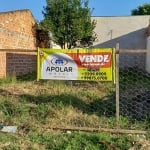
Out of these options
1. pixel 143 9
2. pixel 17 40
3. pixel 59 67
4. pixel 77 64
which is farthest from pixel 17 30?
pixel 143 9

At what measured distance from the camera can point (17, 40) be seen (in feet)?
61.2

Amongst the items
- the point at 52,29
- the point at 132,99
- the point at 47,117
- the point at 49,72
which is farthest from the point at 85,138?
the point at 52,29

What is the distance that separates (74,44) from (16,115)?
53.4 feet

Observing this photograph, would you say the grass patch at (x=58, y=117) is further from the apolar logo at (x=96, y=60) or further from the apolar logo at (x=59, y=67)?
the apolar logo at (x=96, y=60)

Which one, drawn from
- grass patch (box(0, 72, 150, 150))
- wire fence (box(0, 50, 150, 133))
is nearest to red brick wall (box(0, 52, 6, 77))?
wire fence (box(0, 50, 150, 133))

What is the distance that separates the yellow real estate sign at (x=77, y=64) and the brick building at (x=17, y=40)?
20.3 ft

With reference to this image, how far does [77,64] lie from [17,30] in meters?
11.9

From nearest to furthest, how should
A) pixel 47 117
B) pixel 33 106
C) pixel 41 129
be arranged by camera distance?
pixel 41 129, pixel 47 117, pixel 33 106

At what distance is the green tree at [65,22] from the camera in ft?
76.5

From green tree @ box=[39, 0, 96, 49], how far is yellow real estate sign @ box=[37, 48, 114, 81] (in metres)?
14.7

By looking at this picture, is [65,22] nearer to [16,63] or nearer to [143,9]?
[16,63]

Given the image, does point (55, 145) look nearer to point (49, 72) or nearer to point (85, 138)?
point (85, 138)

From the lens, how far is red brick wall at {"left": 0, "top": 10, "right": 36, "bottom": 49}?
17.0 metres

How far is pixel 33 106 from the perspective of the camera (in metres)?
8.88
